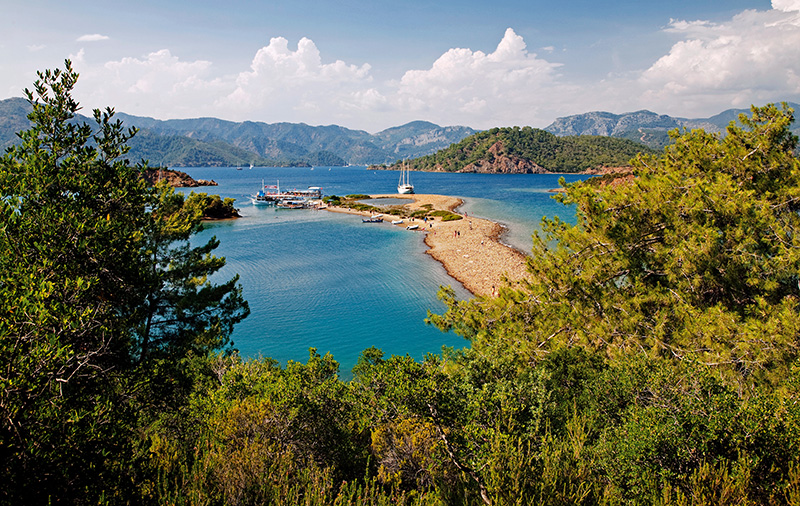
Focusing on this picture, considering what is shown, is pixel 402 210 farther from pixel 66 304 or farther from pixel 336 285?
pixel 66 304

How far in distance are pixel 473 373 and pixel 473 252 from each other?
104ft

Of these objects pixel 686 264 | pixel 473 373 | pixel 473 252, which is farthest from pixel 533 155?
pixel 473 373

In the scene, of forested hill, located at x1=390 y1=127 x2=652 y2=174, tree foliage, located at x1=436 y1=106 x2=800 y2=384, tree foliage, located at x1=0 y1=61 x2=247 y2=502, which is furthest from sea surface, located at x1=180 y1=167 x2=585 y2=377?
forested hill, located at x1=390 y1=127 x2=652 y2=174

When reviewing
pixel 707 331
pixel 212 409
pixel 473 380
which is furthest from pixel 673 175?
pixel 212 409

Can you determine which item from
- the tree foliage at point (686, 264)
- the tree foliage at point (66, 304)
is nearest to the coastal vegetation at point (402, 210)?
the tree foliage at point (686, 264)

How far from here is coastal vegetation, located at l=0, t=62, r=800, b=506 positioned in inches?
177

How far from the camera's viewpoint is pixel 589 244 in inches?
453

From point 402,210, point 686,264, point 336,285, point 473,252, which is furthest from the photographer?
point 402,210

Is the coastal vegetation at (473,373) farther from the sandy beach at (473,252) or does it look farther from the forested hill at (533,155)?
the forested hill at (533,155)

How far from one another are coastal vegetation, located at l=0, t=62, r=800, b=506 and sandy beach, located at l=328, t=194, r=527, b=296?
10.2 m

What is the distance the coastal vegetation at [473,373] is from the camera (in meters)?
4.50

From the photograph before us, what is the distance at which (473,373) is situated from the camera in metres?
7.99

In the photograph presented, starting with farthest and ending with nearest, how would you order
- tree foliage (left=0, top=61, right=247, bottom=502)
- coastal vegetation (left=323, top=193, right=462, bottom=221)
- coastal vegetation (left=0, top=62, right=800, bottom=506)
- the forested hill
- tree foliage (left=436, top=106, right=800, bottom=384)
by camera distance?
the forested hill < coastal vegetation (left=323, top=193, right=462, bottom=221) < tree foliage (left=436, top=106, right=800, bottom=384) < coastal vegetation (left=0, top=62, right=800, bottom=506) < tree foliage (left=0, top=61, right=247, bottom=502)

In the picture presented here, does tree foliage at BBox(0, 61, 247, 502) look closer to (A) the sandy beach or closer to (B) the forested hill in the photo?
(A) the sandy beach
